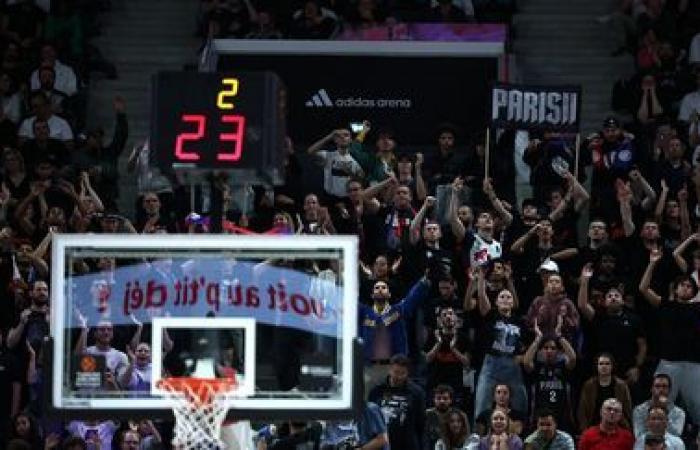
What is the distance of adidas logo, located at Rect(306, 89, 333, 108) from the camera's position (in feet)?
99.4

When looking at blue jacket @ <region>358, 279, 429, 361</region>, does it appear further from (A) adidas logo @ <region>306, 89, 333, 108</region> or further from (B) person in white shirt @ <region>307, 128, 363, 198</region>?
(A) adidas logo @ <region>306, 89, 333, 108</region>

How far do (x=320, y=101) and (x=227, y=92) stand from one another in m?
12.1

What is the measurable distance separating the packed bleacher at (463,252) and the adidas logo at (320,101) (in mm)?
454

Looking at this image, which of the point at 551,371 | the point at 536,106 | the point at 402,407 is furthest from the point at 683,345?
the point at 536,106

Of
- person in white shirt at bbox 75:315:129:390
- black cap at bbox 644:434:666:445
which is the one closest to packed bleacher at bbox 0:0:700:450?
black cap at bbox 644:434:666:445

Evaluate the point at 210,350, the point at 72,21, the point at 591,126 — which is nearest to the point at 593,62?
the point at 591,126

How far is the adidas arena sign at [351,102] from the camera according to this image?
30.3 meters

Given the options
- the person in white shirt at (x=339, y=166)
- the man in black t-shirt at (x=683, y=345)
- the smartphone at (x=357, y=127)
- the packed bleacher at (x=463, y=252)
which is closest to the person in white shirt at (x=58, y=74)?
the packed bleacher at (x=463, y=252)

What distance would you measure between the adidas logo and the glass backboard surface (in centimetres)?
1155

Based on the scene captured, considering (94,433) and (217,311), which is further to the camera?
(94,433)

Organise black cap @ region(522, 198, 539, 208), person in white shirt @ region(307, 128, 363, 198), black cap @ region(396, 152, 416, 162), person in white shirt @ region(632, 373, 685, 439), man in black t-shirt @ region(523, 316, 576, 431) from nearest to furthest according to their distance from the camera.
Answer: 1. person in white shirt @ region(632, 373, 685, 439)
2. man in black t-shirt @ region(523, 316, 576, 431)
3. black cap @ region(522, 198, 539, 208)
4. black cap @ region(396, 152, 416, 162)
5. person in white shirt @ region(307, 128, 363, 198)

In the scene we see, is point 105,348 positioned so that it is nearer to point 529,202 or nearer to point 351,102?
point 529,202

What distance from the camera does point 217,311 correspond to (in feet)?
61.6

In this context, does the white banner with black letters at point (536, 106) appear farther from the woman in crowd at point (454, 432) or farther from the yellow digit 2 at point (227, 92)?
the yellow digit 2 at point (227, 92)
